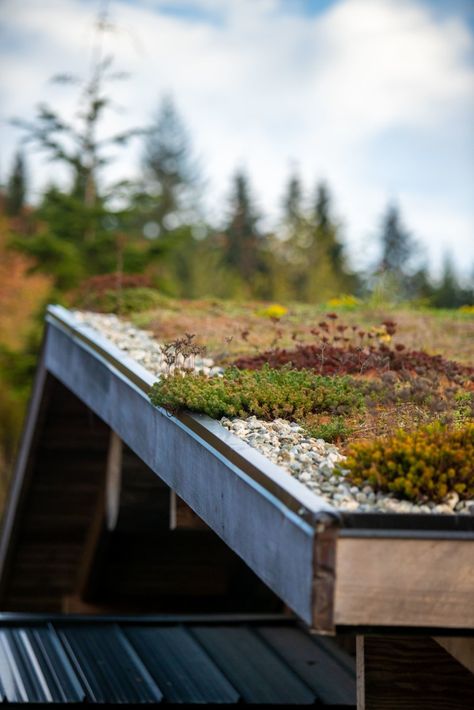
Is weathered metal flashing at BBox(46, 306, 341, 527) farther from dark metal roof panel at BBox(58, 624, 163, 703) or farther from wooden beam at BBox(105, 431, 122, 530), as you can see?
wooden beam at BBox(105, 431, 122, 530)

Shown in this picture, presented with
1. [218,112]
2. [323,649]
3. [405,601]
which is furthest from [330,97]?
[405,601]

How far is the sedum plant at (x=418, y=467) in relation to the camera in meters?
3.35

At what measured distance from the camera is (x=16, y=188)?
3853cm

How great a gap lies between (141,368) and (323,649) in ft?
9.17

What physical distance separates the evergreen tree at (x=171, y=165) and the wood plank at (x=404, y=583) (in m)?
31.1

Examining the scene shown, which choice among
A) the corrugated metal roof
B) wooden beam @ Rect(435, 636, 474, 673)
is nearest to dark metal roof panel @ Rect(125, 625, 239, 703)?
the corrugated metal roof

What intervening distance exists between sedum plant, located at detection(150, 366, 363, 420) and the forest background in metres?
4.16

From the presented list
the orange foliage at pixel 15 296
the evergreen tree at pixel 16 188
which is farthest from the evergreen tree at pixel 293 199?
the orange foliage at pixel 15 296

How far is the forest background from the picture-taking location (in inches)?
704

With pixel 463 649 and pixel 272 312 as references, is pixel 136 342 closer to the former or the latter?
pixel 272 312

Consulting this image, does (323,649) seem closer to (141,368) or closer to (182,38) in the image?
(141,368)

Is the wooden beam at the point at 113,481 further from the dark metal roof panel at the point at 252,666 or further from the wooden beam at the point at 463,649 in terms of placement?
the wooden beam at the point at 463,649

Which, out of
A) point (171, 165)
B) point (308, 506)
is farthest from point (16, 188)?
point (308, 506)

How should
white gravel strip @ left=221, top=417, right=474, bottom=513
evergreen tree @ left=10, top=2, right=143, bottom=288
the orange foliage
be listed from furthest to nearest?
the orange foliage, evergreen tree @ left=10, top=2, right=143, bottom=288, white gravel strip @ left=221, top=417, right=474, bottom=513
